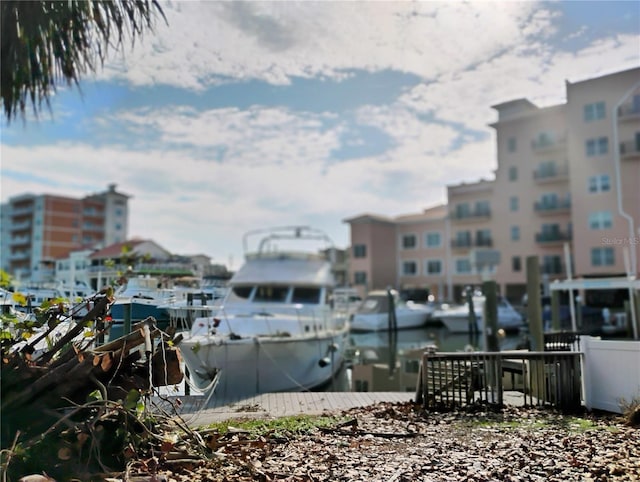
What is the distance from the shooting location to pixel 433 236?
175 ft

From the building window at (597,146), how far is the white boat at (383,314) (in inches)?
618

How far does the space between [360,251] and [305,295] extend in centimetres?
3704

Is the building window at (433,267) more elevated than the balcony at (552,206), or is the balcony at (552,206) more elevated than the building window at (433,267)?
the balcony at (552,206)

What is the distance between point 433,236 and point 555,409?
4598 cm

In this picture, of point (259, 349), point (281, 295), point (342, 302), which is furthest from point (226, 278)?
point (342, 302)

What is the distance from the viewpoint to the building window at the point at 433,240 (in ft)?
174

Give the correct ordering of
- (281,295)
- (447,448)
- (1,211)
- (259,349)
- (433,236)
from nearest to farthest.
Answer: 1. (447,448)
2. (259,349)
3. (281,295)
4. (433,236)
5. (1,211)

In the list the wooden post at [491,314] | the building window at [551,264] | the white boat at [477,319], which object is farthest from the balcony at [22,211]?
the wooden post at [491,314]

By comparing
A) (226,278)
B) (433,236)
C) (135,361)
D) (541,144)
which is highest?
(541,144)

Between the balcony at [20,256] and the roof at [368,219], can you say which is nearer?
the roof at [368,219]

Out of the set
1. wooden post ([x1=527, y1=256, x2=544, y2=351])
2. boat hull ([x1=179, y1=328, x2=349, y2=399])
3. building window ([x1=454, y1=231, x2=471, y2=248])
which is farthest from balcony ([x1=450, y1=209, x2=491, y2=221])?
boat hull ([x1=179, y1=328, x2=349, y2=399])

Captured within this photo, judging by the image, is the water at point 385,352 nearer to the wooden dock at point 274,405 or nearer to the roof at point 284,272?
the wooden dock at point 274,405

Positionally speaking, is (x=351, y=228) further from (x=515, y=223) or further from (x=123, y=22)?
(x=123, y=22)

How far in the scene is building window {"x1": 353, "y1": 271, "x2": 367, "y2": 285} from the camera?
53625 mm
